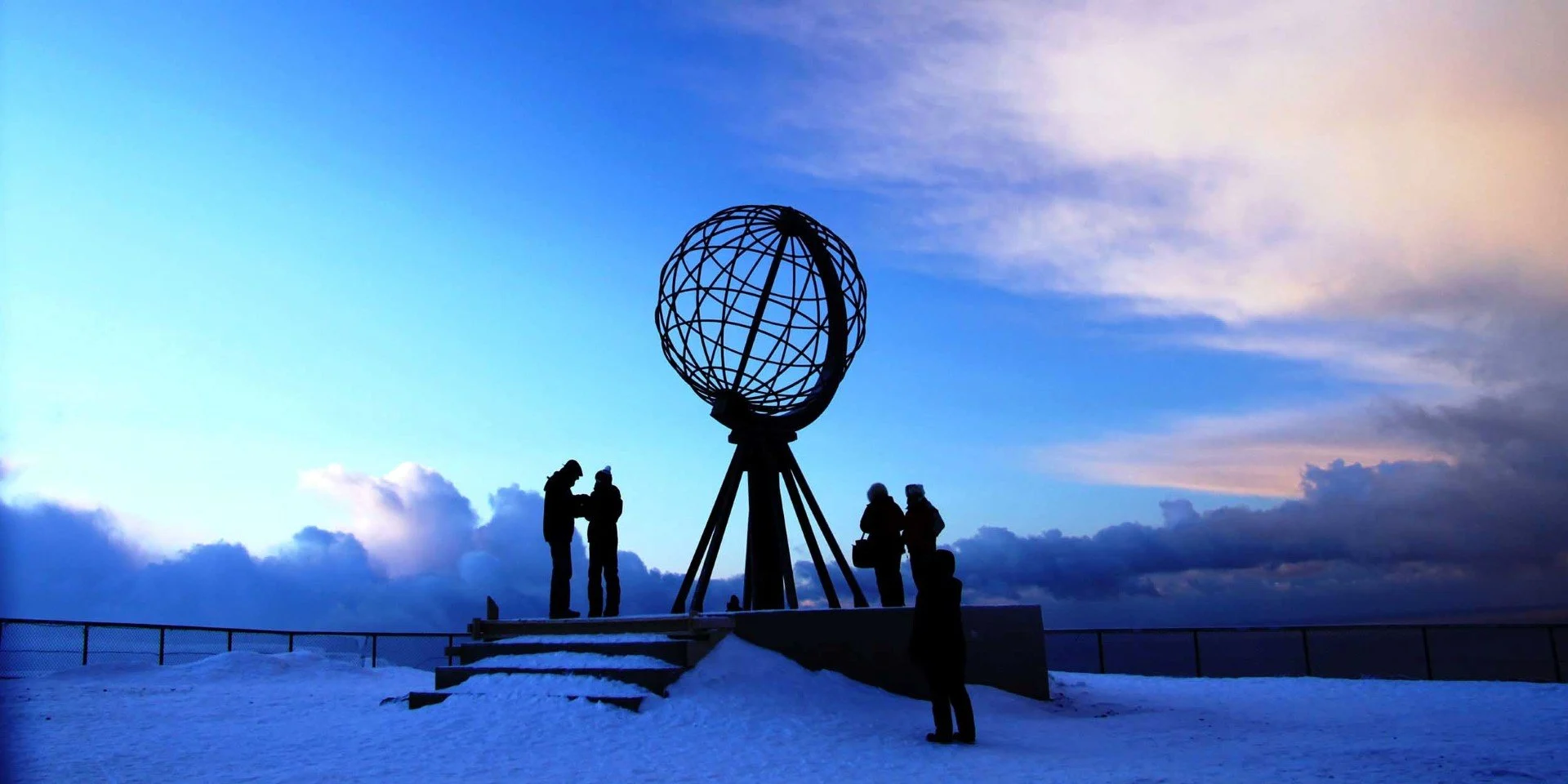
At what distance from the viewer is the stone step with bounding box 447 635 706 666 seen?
1100 centimetres

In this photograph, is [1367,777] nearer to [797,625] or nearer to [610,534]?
[797,625]

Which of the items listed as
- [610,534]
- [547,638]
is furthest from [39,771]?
[610,534]

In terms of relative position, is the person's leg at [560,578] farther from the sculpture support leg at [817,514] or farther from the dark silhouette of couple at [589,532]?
the sculpture support leg at [817,514]

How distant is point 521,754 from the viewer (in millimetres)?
8211

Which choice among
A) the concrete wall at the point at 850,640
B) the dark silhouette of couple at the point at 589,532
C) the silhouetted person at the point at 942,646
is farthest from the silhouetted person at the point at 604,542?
the silhouetted person at the point at 942,646

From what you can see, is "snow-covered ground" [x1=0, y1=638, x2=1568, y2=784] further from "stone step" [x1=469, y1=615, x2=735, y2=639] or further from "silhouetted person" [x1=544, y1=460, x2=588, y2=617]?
"silhouetted person" [x1=544, y1=460, x2=588, y2=617]

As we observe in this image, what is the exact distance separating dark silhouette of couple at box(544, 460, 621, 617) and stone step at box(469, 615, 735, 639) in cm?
59

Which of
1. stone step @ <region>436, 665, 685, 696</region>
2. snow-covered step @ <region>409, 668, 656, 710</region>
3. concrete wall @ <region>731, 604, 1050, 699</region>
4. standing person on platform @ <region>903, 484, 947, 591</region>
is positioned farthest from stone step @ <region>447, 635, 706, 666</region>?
standing person on platform @ <region>903, 484, 947, 591</region>

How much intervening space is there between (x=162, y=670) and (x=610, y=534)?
324 inches

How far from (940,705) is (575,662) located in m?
4.28

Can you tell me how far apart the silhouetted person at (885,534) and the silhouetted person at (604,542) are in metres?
3.28

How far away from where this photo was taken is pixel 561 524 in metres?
13.5

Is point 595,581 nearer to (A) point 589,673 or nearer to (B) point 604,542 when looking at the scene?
(B) point 604,542

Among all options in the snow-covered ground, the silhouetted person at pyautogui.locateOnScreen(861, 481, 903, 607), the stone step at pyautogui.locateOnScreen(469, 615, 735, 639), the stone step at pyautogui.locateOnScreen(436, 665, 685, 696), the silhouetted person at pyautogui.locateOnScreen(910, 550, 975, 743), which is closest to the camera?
the snow-covered ground
